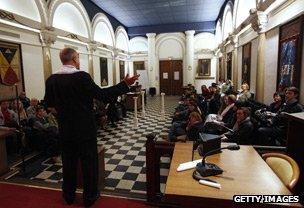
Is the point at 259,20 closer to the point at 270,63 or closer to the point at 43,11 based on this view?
the point at 270,63

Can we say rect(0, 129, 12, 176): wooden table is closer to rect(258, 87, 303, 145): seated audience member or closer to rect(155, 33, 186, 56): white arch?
rect(258, 87, 303, 145): seated audience member

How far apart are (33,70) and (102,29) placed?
621 centimetres

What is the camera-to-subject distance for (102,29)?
12.4m

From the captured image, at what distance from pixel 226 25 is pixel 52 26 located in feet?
27.8

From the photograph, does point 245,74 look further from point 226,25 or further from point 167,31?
point 167,31

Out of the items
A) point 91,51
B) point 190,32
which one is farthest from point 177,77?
point 91,51

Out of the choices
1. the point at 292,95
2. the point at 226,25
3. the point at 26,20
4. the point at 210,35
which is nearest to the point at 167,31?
the point at 210,35

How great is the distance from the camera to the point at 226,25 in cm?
1169

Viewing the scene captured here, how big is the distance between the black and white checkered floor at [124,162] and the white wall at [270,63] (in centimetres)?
313

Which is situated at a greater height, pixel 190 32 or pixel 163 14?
Answer: pixel 163 14

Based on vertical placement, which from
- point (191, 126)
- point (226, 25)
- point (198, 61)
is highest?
point (226, 25)

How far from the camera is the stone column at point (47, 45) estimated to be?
7.32m

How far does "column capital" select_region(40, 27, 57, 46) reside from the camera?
7277 millimetres

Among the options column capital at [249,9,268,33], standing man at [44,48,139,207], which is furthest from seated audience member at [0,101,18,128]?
column capital at [249,9,268,33]
